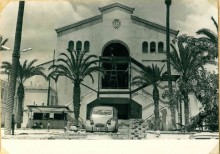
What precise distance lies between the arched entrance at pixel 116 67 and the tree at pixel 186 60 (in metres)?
3.37

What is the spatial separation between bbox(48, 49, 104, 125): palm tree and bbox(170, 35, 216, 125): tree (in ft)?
15.7

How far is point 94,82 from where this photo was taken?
2873cm

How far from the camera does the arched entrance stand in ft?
95.1

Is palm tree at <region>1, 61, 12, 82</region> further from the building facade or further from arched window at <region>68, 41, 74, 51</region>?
arched window at <region>68, 41, 74, 51</region>

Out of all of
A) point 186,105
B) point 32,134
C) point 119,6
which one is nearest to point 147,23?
point 119,6

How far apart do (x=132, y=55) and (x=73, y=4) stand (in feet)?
22.9

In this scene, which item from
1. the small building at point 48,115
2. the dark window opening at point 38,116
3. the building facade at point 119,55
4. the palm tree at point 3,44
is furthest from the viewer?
the building facade at point 119,55

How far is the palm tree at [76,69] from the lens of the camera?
1098 inches

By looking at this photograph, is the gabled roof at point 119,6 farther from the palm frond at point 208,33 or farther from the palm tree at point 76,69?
the palm frond at point 208,33

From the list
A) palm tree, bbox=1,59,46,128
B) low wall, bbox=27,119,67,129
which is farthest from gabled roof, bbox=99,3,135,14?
low wall, bbox=27,119,67,129

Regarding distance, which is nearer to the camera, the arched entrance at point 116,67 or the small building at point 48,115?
the small building at point 48,115

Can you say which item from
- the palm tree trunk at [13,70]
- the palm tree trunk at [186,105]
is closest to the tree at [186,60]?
the palm tree trunk at [186,105]

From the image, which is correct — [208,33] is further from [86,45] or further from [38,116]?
[38,116]
